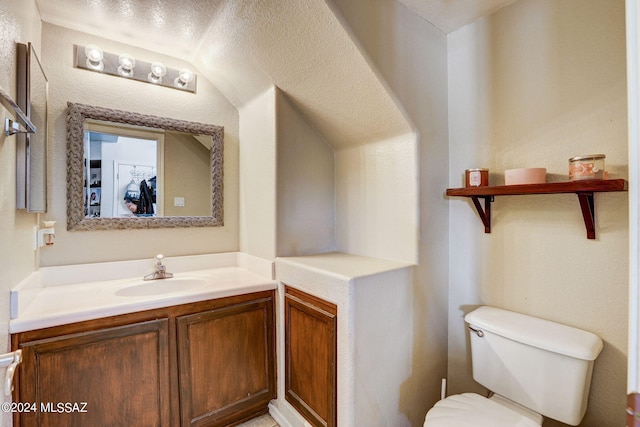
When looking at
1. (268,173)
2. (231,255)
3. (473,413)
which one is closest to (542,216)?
(473,413)

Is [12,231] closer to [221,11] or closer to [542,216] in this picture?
[221,11]

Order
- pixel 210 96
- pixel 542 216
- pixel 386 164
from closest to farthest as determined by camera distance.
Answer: pixel 542 216, pixel 386 164, pixel 210 96

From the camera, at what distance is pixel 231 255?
7.13 feet

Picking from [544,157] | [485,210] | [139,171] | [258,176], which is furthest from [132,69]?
[544,157]

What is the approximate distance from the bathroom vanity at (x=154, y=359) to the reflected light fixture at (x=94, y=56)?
4.22ft

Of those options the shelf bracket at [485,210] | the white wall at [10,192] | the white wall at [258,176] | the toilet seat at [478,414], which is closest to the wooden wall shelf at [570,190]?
the shelf bracket at [485,210]

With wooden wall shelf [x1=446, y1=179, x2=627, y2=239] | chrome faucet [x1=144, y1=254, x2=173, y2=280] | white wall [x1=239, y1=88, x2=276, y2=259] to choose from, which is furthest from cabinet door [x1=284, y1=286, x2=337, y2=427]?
wooden wall shelf [x1=446, y1=179, x2=627, y2=239]

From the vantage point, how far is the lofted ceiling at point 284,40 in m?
1.38

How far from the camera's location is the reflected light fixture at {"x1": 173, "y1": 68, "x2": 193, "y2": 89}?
76.9 inches

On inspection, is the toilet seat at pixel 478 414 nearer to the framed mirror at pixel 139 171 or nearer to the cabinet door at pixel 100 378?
the cabinet door at pixel 100 378

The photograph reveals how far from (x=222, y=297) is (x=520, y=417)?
146cm

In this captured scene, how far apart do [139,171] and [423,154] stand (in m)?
1.75

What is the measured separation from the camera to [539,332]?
1.25 m

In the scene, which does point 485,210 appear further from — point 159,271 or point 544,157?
point 159,271
